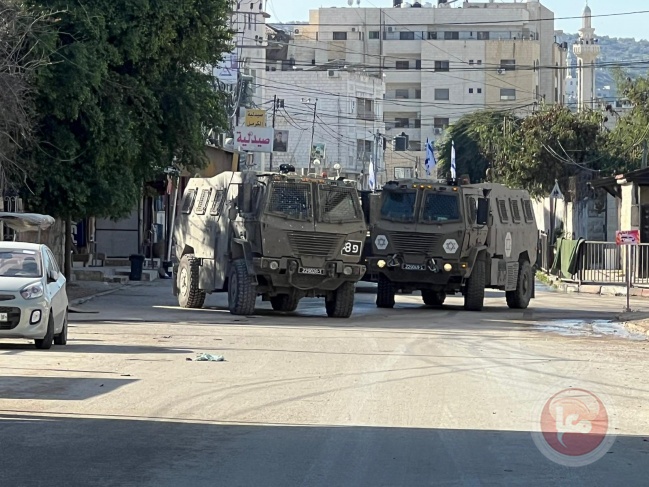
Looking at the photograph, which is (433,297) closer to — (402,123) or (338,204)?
(338,204)

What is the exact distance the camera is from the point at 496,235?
29.6 metres

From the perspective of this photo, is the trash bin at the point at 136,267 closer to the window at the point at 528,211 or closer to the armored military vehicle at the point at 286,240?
the armored military vehicle at the point at 286,240

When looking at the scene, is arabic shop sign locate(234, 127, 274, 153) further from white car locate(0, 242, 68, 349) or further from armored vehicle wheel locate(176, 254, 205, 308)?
white car locate(0, 242, 68, 349)

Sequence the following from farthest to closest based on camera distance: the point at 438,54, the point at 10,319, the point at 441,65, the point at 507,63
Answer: the point at 441,65
the point at 438,54
the point at 507,63
the point at 10,319

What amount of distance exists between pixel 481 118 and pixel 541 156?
21906mm

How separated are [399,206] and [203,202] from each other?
4.65 meters

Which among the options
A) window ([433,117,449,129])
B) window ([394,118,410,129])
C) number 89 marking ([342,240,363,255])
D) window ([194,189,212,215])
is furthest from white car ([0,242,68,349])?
window ([394,118,410,129])

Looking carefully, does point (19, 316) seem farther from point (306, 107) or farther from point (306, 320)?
point (306, 107)

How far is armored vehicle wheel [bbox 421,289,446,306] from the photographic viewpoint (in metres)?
30.7

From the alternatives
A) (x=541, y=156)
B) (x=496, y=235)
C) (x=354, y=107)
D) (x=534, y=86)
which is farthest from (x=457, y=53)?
(x=496, y=235)

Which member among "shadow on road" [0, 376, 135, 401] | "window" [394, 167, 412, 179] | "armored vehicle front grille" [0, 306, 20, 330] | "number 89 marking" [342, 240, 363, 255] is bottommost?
"shadow on road" [0, 376, 135, 401]

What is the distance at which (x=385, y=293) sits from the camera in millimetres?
29625

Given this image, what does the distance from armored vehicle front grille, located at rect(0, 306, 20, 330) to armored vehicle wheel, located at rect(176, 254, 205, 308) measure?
1034cm

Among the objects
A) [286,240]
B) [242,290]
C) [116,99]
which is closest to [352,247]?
[286,240]
